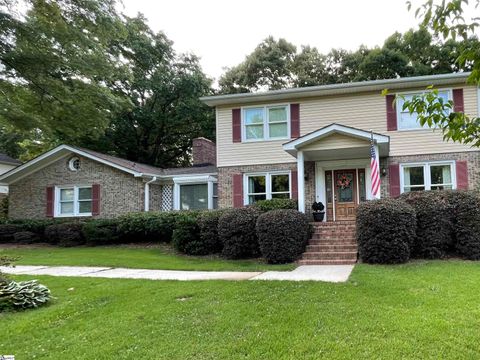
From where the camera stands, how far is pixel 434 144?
564 inches

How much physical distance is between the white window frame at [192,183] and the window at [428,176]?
764 centimetres

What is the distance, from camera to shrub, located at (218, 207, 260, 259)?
38.4 feet

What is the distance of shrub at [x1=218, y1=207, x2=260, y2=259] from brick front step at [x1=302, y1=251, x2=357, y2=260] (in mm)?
1450

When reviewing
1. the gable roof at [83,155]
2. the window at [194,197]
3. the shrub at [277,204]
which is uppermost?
the gable roof at [83,155]

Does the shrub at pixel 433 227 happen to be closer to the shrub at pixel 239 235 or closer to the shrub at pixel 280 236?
the shrub at pixel 280 236

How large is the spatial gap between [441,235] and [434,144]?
A: 4.87 meters

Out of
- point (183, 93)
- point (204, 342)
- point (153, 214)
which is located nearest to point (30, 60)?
point (153, 214)

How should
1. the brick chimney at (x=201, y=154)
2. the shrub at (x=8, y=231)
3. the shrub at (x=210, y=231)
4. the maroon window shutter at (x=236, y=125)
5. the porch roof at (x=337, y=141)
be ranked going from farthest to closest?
the brick chimney at (x=201, y=154)
the shrub at (x=8, y=231)
the maroon window shutter at (x=236, y=125)
the porch roof at (x=337, y=141)
the shrub at (x=210, y=231)

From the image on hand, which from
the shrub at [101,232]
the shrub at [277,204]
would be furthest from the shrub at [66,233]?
the shrub at [277,204]

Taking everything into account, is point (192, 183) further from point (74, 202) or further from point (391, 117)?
point (391, 117)

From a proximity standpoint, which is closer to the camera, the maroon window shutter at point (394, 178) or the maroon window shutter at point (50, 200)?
the maroon window shutter at point (394, 178)

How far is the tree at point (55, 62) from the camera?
11234mm

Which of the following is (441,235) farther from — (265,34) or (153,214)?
(265,34)

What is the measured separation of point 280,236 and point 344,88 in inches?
269
